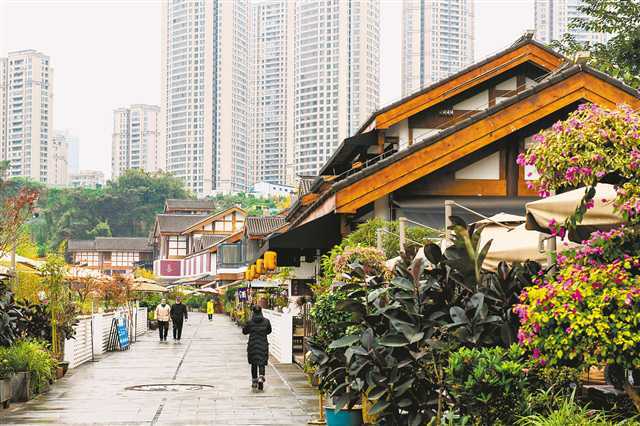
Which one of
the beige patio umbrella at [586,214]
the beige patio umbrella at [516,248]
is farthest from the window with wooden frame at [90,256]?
the beige patio umbrella at [586,214]

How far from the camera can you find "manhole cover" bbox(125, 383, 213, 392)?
19328 mm

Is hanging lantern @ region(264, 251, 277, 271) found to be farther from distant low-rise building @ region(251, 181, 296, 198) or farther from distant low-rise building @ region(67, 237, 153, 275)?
distant low-rise building @ region(251, 181, 296, 198)

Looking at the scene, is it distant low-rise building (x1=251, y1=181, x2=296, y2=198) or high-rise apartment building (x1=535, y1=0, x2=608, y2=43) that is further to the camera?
distant low-rise building (x1=251, y1=181, x2=296, y2=198)

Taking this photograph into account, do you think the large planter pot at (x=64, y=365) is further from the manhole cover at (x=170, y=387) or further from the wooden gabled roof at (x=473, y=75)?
the wooden gabled roof at (x=473, y=75)

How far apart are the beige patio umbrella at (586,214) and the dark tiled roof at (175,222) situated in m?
98.8

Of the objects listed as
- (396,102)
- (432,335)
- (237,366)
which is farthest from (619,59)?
(432,335)

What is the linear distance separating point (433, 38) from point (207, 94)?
127ft

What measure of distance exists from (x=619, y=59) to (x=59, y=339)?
16226 mm

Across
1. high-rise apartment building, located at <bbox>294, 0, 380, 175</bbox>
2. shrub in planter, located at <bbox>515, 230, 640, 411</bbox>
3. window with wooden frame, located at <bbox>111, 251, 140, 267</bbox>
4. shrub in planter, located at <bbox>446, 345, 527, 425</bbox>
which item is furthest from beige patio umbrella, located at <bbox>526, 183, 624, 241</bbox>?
high-rise apartment building, located at <bbox>294, 0, 380, 175</bbox>

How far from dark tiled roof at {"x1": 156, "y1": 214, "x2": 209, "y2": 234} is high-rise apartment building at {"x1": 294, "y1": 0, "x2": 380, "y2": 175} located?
38011 millimetres

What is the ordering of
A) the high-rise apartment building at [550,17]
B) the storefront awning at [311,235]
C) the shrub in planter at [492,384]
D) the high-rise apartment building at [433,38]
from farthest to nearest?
the high-rise apartment building at [433,38], the high-rise apartment building at [550,17], the storefront awning at [311,235], the shrub in planter at [492,384]

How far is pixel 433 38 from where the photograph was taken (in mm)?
169125

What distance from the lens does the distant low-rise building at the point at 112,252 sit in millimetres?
122188

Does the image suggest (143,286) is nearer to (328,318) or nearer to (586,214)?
(328,318)
